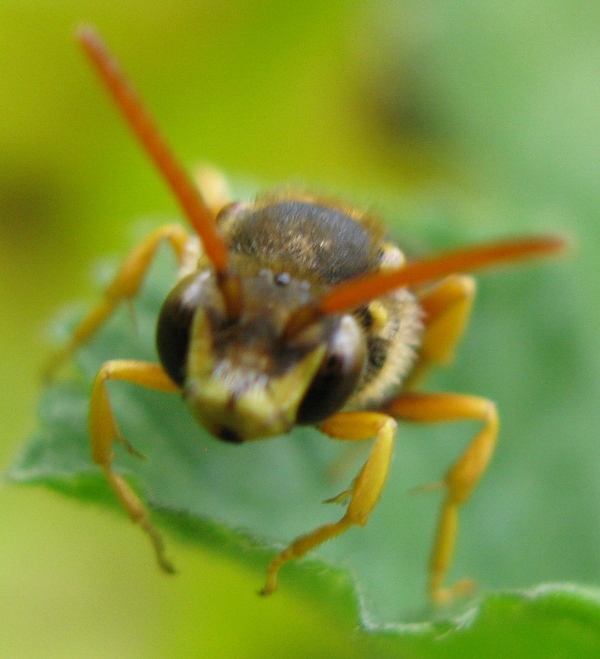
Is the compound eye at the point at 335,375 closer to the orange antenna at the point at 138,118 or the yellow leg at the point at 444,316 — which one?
the orange antenna at the point at 138,118

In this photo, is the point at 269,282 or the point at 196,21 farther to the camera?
the point at 196,21

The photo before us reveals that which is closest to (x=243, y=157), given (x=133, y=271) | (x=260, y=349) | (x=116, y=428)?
(x=133, y=271)

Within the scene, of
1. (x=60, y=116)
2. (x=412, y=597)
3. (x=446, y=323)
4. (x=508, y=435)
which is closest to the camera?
(x=412, y=597)

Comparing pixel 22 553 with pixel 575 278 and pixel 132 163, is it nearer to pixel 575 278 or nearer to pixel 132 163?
pixel 132 163

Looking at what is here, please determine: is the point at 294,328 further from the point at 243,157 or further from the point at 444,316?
the point at 243,157

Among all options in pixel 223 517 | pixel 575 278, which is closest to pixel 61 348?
pixel 223 517
